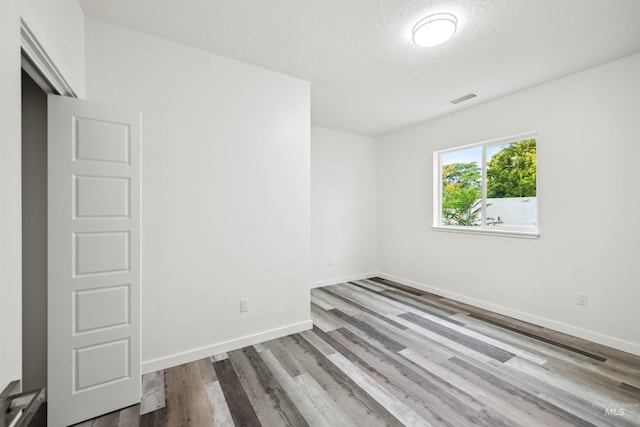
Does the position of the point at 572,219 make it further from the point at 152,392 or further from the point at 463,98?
the point at 152,392

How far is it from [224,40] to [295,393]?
9.11 ft

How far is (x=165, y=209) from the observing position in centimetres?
224

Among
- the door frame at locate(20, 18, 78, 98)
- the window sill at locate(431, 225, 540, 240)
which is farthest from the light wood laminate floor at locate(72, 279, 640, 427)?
the door frame at locate(20, 18, 78, 98)

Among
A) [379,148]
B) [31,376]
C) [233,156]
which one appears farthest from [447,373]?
[379,148]

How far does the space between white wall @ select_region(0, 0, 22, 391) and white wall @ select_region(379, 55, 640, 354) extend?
4036mm

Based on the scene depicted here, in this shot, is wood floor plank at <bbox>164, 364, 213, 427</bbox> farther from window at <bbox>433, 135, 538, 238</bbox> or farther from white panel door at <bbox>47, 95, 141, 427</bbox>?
window at <bbox>433, 135, 538, 238</bbox>

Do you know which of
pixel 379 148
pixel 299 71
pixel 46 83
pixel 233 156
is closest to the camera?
pixel 46 83

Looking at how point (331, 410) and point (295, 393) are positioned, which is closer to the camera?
point (331, 410)

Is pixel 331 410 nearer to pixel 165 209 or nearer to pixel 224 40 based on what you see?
pixel 165 209

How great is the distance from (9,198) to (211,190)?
5.18 feet

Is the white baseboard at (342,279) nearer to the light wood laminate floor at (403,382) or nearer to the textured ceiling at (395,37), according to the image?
the light wood laminate floor at (403,382)

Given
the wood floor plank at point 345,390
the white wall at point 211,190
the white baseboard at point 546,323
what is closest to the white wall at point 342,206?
the white baseboard at point 546,323

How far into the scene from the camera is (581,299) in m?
2.75

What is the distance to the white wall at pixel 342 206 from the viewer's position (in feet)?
15.1
